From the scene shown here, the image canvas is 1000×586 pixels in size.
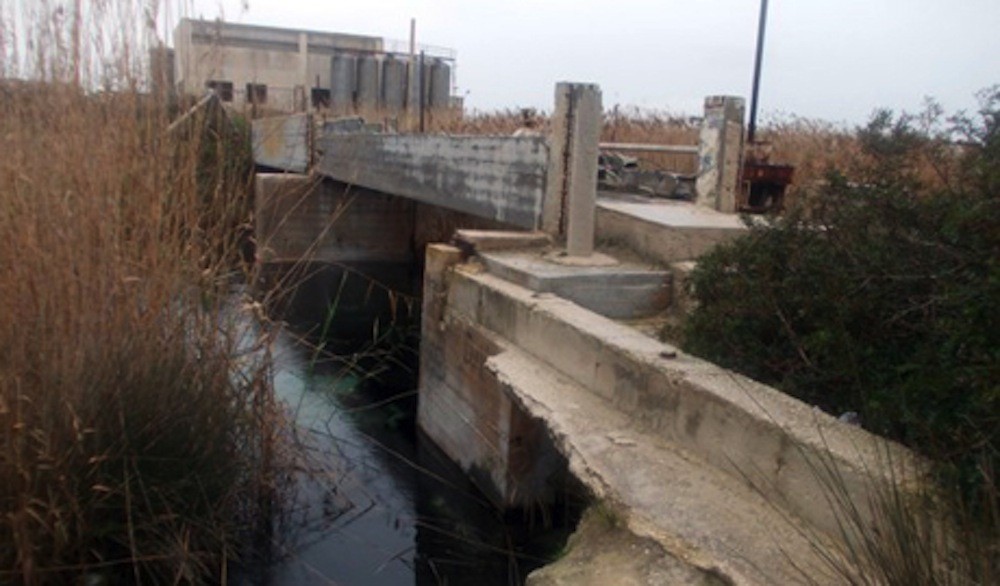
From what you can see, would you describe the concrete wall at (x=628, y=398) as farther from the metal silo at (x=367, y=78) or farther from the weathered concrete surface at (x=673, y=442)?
the metal silo at (x=367, y=78)

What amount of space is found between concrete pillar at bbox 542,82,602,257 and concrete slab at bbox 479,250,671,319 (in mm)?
311

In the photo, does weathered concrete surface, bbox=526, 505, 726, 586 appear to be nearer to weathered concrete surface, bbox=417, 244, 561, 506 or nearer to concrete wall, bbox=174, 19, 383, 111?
weathered concrete surface, bbox=417, 244, 561, 506

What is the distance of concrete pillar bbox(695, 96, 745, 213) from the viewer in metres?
6.63

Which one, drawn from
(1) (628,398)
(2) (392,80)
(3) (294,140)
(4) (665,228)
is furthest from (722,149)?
(2) (392,80)

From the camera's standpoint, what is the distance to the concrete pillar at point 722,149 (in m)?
6.63

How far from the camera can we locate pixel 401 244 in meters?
14.4

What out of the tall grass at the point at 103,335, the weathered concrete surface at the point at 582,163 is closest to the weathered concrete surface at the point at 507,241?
the weathered concrete surface at the point at 582,163

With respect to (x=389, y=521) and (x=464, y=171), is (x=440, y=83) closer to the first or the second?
(x=464, y=171)

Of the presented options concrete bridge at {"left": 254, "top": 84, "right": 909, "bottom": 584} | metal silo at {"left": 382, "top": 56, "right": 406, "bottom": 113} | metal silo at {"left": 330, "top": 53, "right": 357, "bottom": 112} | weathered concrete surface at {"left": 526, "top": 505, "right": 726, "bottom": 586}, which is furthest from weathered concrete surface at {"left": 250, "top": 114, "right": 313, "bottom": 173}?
metal silo at {"left": 330, "top": 53, "right": 357, "bottom": 112}

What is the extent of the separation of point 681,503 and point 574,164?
3234mm

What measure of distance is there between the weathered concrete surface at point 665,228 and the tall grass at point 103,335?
3064 millimetres

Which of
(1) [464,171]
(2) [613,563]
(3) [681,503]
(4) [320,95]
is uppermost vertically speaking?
(4) [320,95]

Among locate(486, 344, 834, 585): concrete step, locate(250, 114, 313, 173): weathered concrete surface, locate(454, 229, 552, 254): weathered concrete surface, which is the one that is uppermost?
locate(250, 114, 313, 173): weathered concrete surface

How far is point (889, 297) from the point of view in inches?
125
